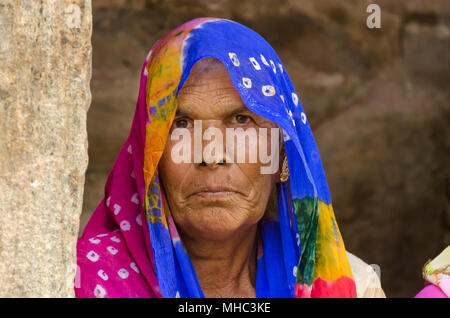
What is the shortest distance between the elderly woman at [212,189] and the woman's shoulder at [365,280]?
130 mm

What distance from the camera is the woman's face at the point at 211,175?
3047 millimetres

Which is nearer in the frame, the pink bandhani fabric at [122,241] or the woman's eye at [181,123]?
the pink bandhani fabric at [122,241]

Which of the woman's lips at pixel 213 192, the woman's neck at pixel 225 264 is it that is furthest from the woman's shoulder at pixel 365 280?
the woman's lips at pixel 213 192

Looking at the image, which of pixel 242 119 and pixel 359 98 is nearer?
pixel 242 119

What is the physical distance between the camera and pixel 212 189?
3.04m

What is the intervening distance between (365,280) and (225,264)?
0.58m

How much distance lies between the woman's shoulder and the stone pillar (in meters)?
1.46

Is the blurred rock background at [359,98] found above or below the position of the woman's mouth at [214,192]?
above

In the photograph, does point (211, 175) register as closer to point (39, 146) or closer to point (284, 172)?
point (284, 172)
